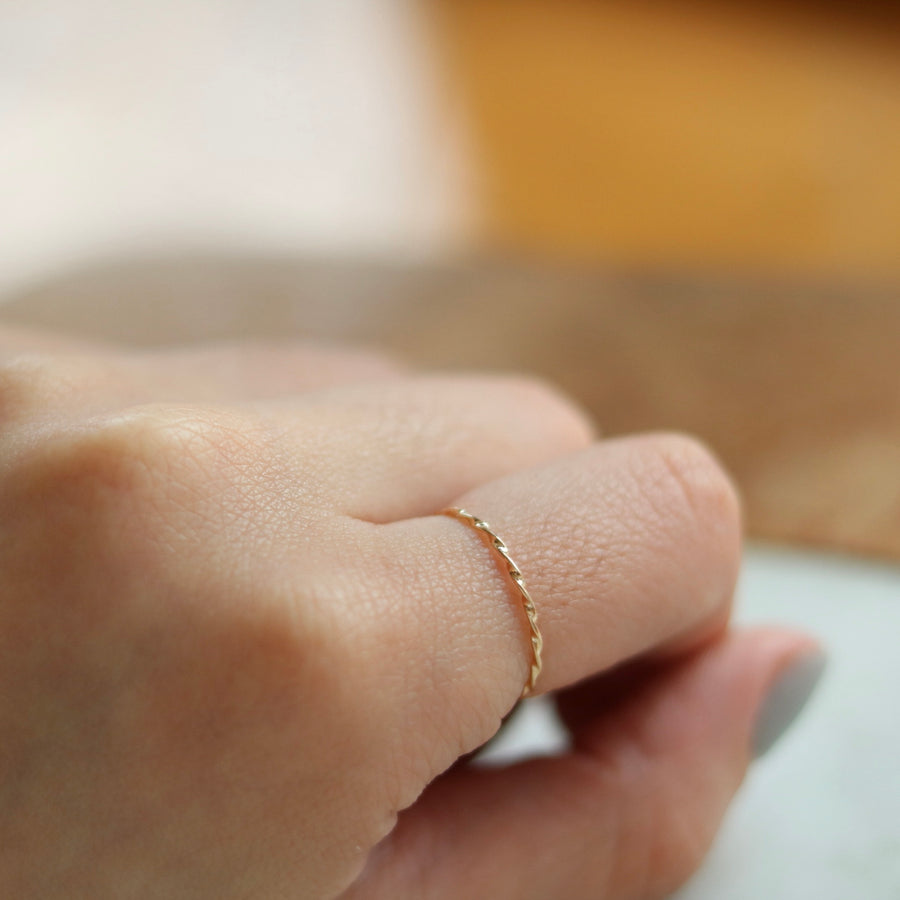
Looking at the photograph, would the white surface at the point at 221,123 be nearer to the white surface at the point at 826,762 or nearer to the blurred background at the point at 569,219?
the blurred background at the point at 569,219

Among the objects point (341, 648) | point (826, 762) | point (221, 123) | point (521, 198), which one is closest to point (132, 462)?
point (341, 648)

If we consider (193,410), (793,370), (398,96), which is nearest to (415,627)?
(193,410)

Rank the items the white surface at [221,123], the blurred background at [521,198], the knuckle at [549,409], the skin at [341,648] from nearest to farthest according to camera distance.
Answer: the skin at [341,648], the knuckle at [549,409], the blurred background at [521,198], the white surface at [221,123]

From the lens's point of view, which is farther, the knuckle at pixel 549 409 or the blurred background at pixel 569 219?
the blurred background at pixel 569 219

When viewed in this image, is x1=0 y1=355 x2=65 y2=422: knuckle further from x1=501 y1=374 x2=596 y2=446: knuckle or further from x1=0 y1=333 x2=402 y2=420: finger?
x1=501 y1=374 x2=596 y2=446: knuckle

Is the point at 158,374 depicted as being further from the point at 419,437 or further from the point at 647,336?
the point at 647,336

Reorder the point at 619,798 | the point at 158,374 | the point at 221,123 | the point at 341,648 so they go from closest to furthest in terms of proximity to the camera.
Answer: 1. the point at 341,648
2. the point at 619,798
3. the point at 158,374
4. the point at 221,123

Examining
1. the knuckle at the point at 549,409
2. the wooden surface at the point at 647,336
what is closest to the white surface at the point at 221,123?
the wooden surface at the point at 647,336
